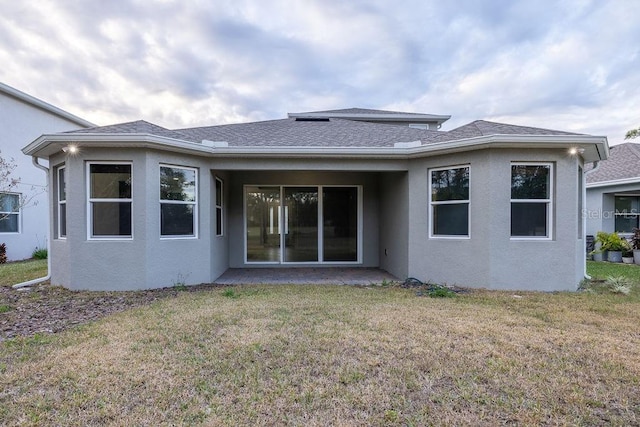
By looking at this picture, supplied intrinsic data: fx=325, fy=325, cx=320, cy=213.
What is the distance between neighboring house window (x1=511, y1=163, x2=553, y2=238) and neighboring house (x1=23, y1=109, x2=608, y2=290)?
22 mm

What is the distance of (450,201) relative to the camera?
24.5ft

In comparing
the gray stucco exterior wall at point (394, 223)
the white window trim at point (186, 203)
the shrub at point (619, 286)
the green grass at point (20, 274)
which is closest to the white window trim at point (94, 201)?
the white window trim at point (186, 203)

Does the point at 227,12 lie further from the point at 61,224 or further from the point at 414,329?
the point at 414,329

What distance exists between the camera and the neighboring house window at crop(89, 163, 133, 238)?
702 cm

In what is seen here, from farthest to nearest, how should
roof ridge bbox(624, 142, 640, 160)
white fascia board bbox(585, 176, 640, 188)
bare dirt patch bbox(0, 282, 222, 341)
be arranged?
roof ridge bbox(624, 142, 640, 160) → white fascia board bbox(585, 176, 640, 188) → bare dirt patch bbox(0, 282, 222, 341)

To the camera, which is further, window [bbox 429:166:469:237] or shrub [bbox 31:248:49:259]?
shrub [bbox 31:248:49:259]

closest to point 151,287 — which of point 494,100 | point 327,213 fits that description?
point 327,213

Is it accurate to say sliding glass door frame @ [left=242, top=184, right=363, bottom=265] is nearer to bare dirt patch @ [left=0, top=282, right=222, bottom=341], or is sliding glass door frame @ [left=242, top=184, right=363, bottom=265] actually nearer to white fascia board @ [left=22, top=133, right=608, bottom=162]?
white fascia board @ [left=22, top=133, right=608, bottom=162]

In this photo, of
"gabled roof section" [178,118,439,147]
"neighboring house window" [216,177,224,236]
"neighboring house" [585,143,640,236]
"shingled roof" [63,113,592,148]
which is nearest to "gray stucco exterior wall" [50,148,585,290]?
"shingled roof" [63,113,592,148]

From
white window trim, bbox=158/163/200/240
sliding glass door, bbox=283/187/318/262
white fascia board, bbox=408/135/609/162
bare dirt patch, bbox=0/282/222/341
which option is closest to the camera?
bare dirt patch, bbox=0/282/222/341

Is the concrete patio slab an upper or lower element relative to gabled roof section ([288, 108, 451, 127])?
lower

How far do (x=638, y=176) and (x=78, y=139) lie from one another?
1765cm

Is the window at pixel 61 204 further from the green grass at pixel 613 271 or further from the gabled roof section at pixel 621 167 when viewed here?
the gabled roof section at pixel 621 167

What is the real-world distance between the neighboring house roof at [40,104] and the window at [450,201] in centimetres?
1533
